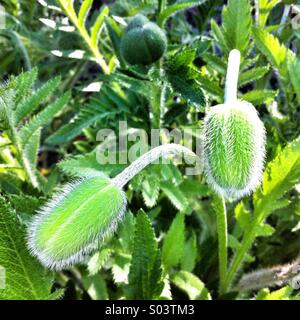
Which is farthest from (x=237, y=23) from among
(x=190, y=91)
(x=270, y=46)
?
(x=190, y=91)

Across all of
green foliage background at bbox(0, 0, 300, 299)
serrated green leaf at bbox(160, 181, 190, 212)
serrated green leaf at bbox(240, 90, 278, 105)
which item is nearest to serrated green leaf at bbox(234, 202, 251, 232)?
green foliage background at bbox(0, 0, 300, 299)

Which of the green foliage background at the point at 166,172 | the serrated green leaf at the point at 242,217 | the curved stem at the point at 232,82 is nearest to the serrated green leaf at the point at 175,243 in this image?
the green foliage background at the point at 166,172

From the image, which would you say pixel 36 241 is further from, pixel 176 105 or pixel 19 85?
pixel 176 105

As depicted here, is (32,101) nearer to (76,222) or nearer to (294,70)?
(76,222)

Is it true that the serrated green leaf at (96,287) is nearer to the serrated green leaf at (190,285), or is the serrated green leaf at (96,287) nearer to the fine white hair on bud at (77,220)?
the serrated green leaf at (190,285)
